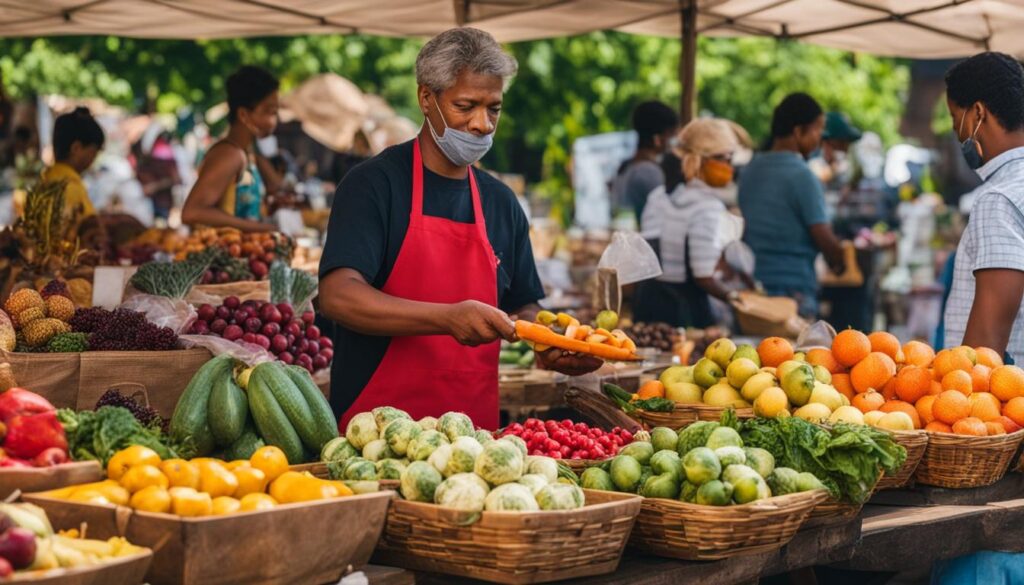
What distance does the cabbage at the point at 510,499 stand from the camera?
9.03 feet

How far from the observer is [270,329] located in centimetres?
531

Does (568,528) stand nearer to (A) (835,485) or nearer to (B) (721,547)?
(B) (721,547)

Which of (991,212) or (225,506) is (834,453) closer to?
(991,212)

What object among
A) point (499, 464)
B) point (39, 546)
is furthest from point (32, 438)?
point (499, 464)

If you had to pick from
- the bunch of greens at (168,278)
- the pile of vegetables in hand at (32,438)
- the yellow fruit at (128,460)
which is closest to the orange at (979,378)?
the yellow fruit at (128,460)

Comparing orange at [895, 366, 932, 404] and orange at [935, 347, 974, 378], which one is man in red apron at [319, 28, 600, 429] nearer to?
orange at [895, 366, 932, 404]

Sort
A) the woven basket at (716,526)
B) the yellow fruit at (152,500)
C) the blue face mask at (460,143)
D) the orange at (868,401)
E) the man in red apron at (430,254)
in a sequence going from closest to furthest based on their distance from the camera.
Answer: the yellow fruit at (152,500)
the woven basket at (716,526)
the man in red apron at (430,254)
the blue face mask at (460,143)
the orange at (868,401)

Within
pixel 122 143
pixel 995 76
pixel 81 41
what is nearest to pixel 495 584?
pixel 995 76

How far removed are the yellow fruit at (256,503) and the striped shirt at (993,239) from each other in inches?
120

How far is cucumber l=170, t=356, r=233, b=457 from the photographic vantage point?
3322mm

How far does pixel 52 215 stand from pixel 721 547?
471 cm

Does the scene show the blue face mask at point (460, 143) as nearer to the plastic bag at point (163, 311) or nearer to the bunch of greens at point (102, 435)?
the bunch of greens at point (102, 435)

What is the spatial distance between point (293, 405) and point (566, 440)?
31.4 inches

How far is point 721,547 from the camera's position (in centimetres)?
311
